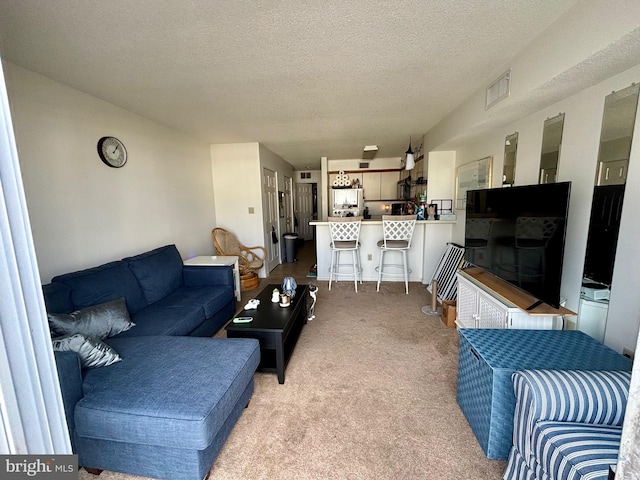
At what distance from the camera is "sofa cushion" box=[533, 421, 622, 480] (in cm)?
93

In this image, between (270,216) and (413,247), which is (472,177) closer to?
(413,247)

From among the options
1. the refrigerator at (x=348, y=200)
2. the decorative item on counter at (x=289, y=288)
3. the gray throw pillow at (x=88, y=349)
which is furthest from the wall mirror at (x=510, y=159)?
the refrigerator at (x=348, y=200)

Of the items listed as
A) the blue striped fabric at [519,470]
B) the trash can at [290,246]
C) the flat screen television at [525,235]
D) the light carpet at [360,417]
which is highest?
the flat screen television at [525,235]

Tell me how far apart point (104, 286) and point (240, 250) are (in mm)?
2525

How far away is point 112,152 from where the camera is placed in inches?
106

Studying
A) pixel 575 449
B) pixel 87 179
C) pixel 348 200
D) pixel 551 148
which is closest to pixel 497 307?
pixel 575 449

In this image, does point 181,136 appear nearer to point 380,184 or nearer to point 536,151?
point 536,151

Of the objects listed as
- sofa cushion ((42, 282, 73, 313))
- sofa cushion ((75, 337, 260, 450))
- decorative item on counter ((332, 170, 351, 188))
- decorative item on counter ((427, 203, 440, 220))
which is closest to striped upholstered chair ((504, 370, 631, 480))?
sofa cushion ((75, 337, 260, 450))

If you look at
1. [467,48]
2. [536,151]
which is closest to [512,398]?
[536,151]

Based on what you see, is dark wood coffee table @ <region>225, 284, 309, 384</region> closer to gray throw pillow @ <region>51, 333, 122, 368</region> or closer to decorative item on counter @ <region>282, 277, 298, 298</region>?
decorative item on counter @ <region>282, 277, 298, 298</region>

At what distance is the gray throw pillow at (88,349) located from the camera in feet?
4.80

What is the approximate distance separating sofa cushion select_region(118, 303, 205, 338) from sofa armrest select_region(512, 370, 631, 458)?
86.6 inches

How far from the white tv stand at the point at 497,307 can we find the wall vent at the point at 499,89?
1.49 m

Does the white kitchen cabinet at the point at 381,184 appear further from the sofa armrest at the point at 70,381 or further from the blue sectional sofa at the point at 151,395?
the sofa armrest at the point at 70,381
